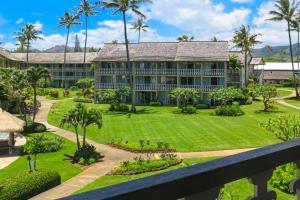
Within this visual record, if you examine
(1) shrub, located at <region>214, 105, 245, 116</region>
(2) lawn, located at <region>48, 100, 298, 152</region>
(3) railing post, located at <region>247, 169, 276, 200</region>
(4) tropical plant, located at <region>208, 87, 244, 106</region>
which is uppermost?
(4) tropical plant, located at <region>208, 87, 244, 106</region>

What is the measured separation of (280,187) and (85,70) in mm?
85982

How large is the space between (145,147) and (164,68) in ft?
110

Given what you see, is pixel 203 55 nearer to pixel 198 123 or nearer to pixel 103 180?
pixel 198 123

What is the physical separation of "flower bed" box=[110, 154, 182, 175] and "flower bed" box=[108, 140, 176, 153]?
126 inches

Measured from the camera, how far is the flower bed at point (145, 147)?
32688mm

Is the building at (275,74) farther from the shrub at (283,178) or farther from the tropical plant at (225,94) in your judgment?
the shrub at (283,178)

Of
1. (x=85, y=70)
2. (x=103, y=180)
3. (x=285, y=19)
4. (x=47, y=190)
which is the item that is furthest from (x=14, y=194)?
(x=85, y=70)

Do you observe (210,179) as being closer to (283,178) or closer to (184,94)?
(283,178)

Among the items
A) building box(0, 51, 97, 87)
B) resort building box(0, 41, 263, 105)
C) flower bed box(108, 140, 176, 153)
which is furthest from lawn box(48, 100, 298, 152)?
building box(0, 51, 97, 87)

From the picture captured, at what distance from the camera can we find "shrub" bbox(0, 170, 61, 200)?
20.5m

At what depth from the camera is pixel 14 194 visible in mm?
20547

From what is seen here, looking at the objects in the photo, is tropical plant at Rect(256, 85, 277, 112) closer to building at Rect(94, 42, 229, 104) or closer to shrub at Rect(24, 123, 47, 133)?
building at Rect(94, 42, 229, 104)

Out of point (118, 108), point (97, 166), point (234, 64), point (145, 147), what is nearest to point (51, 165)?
point (97, 166)

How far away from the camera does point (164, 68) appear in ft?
214
